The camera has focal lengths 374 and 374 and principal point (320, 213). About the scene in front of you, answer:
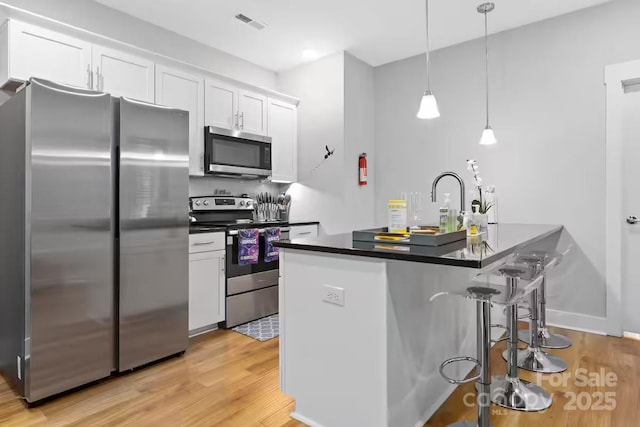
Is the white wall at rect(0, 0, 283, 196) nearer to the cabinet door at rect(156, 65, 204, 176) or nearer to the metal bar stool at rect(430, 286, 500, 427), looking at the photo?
the cabinet door at rect(156, 65, 204, 176)

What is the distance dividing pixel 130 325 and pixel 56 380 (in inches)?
18.4

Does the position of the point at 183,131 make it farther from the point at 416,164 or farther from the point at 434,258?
the point at 416,164

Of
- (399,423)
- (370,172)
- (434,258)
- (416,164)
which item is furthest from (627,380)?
(370,172)

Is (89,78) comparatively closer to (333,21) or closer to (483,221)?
(333,21)

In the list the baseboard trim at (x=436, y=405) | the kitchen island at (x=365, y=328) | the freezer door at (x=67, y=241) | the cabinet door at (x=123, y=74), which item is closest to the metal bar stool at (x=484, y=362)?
the kitchen island at (x=365, y=328)

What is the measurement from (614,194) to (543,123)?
0.84 meters

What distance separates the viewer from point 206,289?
3168mm

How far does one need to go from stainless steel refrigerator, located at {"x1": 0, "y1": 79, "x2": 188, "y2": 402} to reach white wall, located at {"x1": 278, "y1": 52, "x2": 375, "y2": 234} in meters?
1.85

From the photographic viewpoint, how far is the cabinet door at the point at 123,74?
2861 mm

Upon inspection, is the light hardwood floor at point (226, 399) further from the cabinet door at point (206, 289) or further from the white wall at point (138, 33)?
the white wall at point (138, 33)

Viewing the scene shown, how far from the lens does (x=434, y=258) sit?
1351mm

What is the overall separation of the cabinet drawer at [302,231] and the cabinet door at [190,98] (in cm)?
109

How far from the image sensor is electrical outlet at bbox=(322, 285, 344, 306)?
67.4 inches

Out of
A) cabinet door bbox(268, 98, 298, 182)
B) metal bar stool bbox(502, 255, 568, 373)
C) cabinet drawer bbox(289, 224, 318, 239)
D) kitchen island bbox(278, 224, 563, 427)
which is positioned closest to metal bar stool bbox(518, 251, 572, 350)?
metal bar stool bbox(502, 255, 568, 373)
